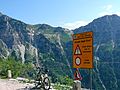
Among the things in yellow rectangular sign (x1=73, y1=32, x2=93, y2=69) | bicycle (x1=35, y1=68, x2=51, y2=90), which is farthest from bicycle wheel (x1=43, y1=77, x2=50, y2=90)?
yellow rectangular sign (x1=73, y1=32, x2=93, y2=69)

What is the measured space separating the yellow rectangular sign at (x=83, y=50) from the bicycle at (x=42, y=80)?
10799mm

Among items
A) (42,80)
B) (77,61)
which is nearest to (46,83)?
(42,80)

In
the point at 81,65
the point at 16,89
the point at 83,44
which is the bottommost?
the point at 16,89

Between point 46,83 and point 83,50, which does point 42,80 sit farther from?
point 83,50

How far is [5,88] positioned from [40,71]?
2.89 metres

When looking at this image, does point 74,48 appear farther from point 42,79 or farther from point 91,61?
point 42,79

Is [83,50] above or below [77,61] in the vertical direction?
above

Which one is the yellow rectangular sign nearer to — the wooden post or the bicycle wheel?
the wooden post

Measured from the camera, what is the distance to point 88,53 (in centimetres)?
1131

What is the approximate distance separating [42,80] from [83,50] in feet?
38.9

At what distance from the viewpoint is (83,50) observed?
38.1 feet

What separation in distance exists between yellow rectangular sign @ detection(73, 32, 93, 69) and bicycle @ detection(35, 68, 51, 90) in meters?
10.8

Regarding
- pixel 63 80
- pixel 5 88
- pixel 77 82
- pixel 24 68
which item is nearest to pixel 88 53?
pixel 77 82

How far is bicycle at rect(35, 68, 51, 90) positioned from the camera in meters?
22.8
